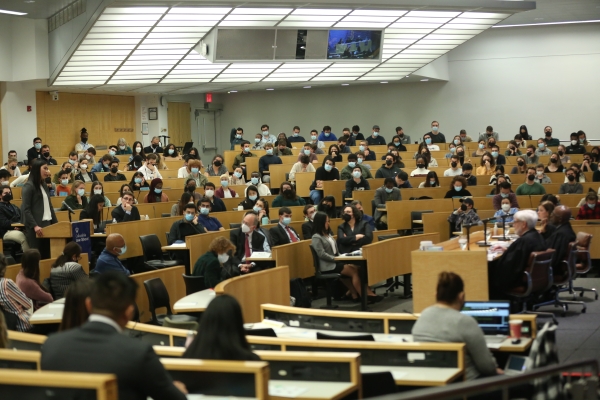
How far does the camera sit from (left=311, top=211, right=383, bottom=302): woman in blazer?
1013 cm

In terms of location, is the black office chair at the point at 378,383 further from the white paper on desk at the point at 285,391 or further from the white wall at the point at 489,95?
the white wall at the point at 489,95

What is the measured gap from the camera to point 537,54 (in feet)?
79.3

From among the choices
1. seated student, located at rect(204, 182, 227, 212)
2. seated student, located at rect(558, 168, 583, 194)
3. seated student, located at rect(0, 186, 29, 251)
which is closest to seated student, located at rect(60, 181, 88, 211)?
seated student, located at rect(0, 186, 29, 251)

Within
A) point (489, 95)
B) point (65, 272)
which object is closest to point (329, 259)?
point (65, 272)

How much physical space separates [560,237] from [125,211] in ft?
20.4

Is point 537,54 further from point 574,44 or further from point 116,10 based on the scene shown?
point 116,10

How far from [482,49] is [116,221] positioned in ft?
52.8

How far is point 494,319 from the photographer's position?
565cm

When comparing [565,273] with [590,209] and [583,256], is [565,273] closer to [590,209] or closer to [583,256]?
[583,256]

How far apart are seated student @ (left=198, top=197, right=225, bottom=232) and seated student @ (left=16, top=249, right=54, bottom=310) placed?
4.21 m

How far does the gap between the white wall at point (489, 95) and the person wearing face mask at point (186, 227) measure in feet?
51.5

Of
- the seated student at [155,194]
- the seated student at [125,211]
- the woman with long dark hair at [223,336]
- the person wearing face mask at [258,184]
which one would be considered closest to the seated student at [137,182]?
the seated student at [155,194]

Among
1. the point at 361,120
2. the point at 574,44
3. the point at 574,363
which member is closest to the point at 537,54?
the point at 574,44

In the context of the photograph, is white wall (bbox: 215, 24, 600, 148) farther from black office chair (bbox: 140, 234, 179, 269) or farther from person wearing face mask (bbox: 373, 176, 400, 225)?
black office chair (bbox: 140, 234, 179, 269)
